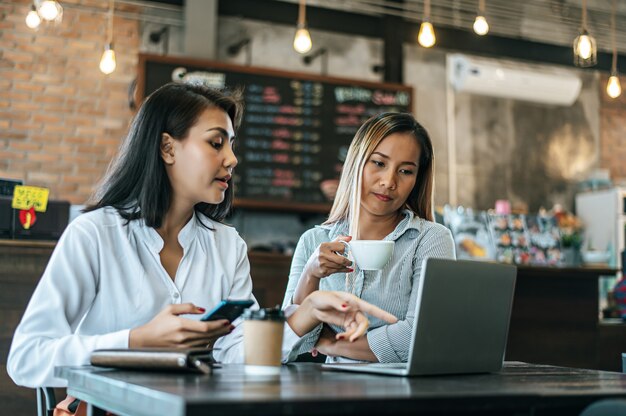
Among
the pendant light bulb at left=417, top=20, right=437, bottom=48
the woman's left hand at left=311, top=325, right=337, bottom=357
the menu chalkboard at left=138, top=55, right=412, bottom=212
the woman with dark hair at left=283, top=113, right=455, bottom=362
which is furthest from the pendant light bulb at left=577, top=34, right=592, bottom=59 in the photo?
the woman's left hand at left=311, top=325, right=337, bottom=357

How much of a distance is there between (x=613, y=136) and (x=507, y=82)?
1449mm

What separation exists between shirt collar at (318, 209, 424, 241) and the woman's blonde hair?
0.8 inches

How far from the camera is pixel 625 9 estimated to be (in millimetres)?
Result: 8344

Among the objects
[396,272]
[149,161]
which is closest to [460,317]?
[396,272]

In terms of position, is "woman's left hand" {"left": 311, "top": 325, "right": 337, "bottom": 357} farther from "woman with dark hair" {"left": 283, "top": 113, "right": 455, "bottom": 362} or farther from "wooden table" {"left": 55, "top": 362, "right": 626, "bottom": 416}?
"wooden table" {"left": 55, "top": 362, "right": 626, "bottom": 416}

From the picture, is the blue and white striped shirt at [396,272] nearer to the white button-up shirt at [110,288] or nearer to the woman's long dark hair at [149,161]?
the white button-up shirt at [110,288]

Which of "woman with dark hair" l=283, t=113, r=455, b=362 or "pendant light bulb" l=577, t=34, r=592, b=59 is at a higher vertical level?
"pendant light bulb" l=577, t=34, r=592, b=59

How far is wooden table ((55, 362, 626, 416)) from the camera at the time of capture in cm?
116

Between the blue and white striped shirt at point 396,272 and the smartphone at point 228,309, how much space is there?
685 millimetres

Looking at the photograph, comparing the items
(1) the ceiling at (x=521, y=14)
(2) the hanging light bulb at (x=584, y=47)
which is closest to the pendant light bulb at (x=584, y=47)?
(2) the hanging light bulb at (x=584, y=47)

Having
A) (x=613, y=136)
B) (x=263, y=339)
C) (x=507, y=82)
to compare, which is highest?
(x=507, y=82)

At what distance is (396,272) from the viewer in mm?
2439

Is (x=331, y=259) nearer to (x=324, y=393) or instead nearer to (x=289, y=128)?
(x=324, y=393)

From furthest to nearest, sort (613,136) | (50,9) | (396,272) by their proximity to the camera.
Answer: (613,136), (50,9), (396,272)
